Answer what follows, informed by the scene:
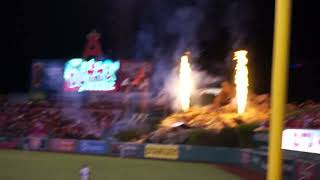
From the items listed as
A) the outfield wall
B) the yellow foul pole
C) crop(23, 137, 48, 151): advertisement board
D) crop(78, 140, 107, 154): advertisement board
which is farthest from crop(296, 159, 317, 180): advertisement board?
crop(23, 137, 48, 151): advertisement board

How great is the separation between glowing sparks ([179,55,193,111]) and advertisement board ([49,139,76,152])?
7994 mm

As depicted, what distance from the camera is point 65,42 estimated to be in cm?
4434

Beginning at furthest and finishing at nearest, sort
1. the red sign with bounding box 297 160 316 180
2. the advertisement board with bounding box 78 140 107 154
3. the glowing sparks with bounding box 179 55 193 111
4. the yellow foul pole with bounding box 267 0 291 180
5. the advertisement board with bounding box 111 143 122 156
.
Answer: the glowing sparks with bounding box 179 55 193 111 → the advertisement board with bounding box 78 140 107 154 → the advertisement board with bounding box 111 143 122 156 → the red sign with bounding box 297 160 316 180 → the yellow foul pole with bounding box 267 0 291 180

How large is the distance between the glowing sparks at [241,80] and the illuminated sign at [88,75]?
940cm

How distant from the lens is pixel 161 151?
32.2 metres

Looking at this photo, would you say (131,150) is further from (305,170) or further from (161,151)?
(305,170)

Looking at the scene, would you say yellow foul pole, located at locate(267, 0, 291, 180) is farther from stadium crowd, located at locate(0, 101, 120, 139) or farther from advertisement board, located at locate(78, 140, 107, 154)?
stadium crowd, located at locate(0, 101, 120, 139)

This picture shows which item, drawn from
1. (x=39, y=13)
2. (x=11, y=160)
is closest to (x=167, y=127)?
(x=11, y=160)

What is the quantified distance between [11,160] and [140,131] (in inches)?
406

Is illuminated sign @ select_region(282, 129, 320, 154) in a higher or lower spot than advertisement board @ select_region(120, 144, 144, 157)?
higher

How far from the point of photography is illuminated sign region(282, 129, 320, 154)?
683 inches

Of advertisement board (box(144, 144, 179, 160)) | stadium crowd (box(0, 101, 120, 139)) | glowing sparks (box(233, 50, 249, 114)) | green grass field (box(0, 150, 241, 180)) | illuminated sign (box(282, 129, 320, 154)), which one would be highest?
glowing sparks (box(233, 50, 249, 114))

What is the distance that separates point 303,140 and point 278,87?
45.9 feet

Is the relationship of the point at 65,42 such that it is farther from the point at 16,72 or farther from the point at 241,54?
the point at 241,54
